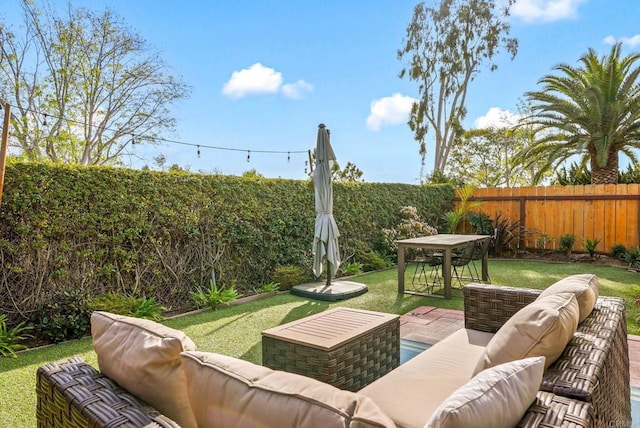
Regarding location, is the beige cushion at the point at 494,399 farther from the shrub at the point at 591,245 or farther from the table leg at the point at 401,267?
the shrub at the point at 591,245

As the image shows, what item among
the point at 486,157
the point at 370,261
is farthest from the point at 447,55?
the point at 370,261

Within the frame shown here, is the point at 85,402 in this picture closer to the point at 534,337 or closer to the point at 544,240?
the point at 534,337

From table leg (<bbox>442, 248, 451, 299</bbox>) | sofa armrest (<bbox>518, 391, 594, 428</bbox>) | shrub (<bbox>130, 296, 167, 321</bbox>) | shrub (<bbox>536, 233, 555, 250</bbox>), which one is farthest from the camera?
shrub (<bbox>536, 233, 555, 250</bbox>)

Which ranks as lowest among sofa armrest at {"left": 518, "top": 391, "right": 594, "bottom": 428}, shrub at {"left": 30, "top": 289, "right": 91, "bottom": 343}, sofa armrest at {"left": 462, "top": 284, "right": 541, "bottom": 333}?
shrub at {"left": 30, "top": 289, "right": 91, "bottom": 343}

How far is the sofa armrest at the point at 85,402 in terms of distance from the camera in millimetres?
1041

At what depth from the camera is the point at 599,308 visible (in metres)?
2.05

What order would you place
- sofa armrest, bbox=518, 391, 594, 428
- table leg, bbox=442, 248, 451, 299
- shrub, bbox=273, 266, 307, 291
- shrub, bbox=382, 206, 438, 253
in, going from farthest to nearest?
shrub, bbox=382, 206, 438, 253, shrub, bbox=273, 266, 307, 291, table leg, bbox=442, 248, 451, 299, sofa armrest, bbox=518, 391, 594, 428

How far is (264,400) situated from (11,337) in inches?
150

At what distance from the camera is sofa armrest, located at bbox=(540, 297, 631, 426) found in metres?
1.24

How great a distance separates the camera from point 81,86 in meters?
12.6

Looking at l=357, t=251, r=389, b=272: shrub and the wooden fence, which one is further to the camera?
the wooden fence

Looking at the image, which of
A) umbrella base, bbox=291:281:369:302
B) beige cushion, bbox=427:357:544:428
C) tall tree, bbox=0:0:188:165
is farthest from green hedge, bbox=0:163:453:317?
tall tree, bbox=0:0:188:165

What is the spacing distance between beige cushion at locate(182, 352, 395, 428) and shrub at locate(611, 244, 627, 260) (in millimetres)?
9304

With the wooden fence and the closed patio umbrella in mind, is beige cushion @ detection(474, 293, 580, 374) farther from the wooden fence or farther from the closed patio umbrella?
the wooden fence
